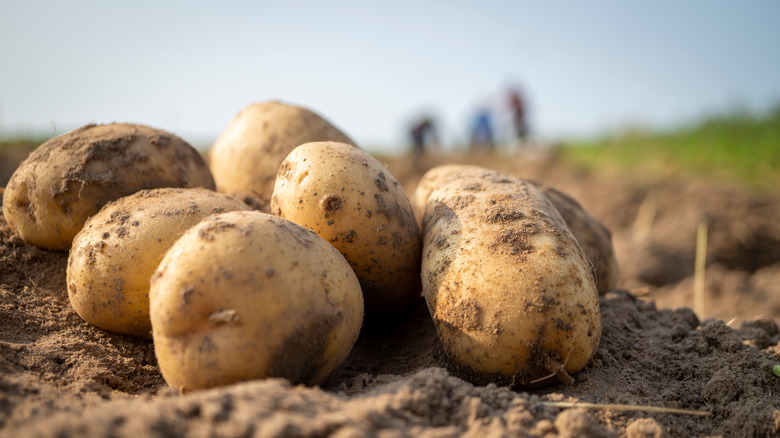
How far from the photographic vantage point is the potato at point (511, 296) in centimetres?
192

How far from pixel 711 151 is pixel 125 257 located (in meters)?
10.4

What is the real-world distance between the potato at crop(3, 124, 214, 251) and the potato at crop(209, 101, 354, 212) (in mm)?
358

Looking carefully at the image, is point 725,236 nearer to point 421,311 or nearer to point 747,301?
point 747,301

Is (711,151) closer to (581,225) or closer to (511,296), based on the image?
(581,225)

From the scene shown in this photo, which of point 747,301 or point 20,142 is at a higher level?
→ point 20,142

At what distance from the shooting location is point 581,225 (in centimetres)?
303

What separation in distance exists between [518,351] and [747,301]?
3.31 m

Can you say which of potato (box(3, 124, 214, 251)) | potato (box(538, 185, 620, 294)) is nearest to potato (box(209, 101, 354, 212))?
potato (box(3, 124, 214, 251))

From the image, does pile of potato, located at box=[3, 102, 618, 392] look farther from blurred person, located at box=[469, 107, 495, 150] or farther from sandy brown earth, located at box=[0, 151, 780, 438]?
blurred person, located at box=[469, 107, 495, 150]

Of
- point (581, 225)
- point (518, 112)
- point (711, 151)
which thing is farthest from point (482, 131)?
point (581, 225)

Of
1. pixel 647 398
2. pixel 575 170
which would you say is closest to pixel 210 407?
pixel 647 398

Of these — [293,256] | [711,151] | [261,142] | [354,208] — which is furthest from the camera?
[711,151]

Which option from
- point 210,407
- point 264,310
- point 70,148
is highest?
point 70,148

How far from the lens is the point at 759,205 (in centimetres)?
657
